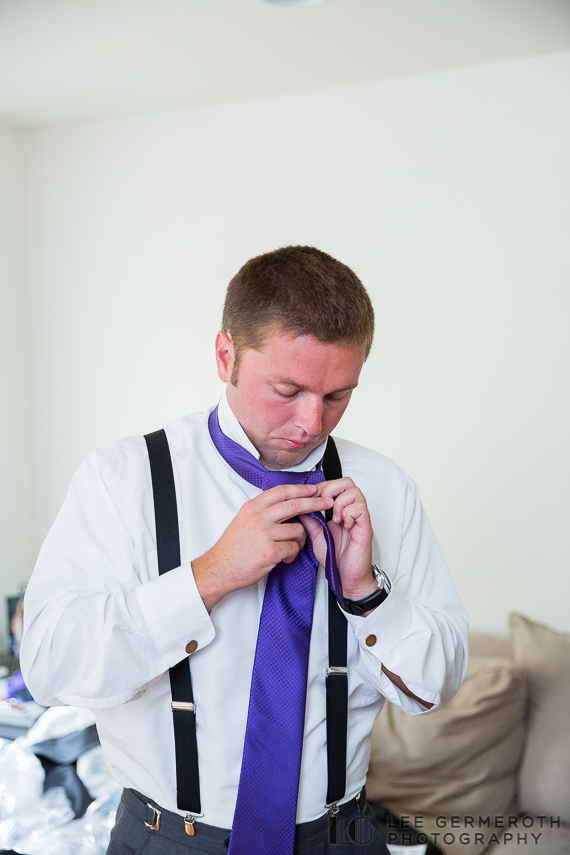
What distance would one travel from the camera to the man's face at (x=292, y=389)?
123cm

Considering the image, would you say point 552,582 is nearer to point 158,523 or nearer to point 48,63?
point 158,523

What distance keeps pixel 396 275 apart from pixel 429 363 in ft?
1.32

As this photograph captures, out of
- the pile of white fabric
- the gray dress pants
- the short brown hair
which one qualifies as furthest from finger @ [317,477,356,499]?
the pile of white fabric

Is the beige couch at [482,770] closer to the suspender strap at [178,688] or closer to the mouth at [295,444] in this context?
the suspender strap at [178,688]

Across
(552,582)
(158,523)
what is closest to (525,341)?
(552,582)

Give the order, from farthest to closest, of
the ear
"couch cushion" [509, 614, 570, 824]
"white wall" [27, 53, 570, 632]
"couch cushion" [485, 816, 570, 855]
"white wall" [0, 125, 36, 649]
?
1. "white wall" [0, 125, 36, 649]
2. "white wall" [27, 53, 570, 632]
3. "couch cushion" [509, 614, 570, 824]
4. "couch cushion" [485, 816, 570, 855]
5. the ear

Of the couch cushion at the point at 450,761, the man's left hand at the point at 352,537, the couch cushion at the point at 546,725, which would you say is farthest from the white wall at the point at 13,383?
the man's left hand at the point at 352,537

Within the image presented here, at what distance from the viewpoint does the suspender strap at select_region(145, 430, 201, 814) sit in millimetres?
1197

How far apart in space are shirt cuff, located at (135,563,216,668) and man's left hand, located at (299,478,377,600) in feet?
0.83

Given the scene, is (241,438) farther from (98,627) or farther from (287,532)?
(98,627)

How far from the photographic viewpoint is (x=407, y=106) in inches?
117

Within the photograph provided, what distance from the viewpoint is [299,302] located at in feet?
4.08

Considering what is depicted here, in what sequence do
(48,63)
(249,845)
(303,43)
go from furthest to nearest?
1. (48,63)
2. (303,43)
3. (249,845)

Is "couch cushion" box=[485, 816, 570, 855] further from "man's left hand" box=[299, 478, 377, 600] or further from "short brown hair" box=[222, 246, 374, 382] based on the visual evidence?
"short brown hair" box=[222, 246, 374, 382]
